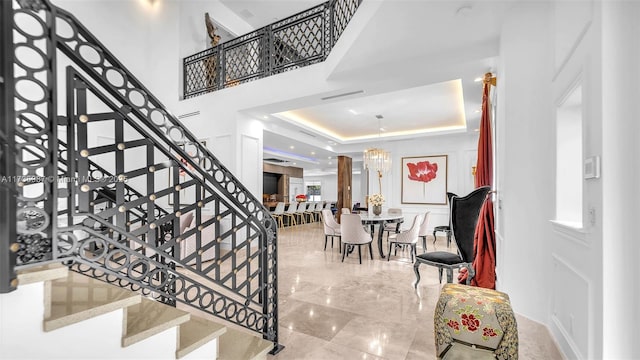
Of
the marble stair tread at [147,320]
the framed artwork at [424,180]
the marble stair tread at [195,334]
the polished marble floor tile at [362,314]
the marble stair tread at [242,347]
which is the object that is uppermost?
the framed artwork at [424,180]

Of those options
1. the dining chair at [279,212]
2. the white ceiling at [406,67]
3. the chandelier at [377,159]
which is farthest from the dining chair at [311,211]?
the chandelier at [377,159]

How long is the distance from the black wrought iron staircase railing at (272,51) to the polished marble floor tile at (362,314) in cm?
317

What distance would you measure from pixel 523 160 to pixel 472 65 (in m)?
1.52

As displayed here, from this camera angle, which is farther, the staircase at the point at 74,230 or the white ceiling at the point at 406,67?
the white ceiling at the point at 406,67

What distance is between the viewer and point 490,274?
2.87 meters

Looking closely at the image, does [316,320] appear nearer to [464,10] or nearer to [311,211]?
[464,10]

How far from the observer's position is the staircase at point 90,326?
101 centimetres

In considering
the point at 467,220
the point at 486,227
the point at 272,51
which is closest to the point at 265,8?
the point at 272,51

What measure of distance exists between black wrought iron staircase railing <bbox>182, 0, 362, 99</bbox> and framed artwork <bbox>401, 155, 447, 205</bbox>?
4.62 m

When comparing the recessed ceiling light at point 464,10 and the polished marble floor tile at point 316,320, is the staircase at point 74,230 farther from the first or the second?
the recessed ceiling light at point 464,10

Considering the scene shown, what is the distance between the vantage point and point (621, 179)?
1280mm

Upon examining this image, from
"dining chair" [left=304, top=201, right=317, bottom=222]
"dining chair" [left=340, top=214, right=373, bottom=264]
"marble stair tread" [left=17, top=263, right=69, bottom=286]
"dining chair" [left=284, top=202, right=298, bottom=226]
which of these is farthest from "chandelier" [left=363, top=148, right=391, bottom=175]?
"marble stair tread" [left=17, top=263, right=69, bottom=286]

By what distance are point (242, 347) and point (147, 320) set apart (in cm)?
65

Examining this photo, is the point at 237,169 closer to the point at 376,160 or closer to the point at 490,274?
the point at 376,160
